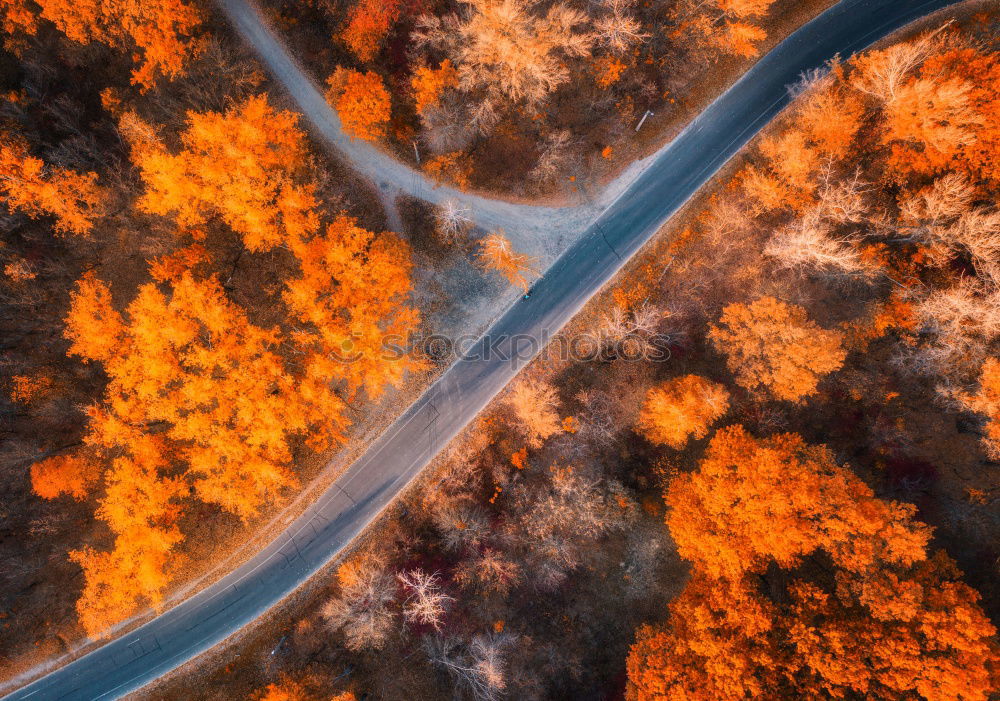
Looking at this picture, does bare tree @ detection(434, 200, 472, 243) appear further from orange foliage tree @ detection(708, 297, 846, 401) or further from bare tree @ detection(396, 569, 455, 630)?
bare tree @ detection(396, 569, 455, 630)

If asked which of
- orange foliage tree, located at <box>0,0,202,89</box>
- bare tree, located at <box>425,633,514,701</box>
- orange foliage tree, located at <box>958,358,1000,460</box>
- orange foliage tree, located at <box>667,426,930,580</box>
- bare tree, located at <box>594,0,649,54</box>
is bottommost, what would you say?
bare tree, located at <box>425,633,514,701</box>

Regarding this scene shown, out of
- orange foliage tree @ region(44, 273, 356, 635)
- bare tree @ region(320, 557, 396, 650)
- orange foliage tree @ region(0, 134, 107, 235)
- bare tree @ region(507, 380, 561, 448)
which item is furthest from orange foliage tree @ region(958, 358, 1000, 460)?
orange foliage tree @ region(0, 134, 107, 235)

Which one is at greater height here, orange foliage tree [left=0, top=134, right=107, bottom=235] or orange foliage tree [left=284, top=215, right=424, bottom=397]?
orange foliage tree [left=0, top=134, right=107, bottom=235]

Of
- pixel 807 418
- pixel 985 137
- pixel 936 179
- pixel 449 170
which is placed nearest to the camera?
pixel 985 137

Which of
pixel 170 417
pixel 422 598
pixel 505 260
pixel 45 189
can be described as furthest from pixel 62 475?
pixel 505 260

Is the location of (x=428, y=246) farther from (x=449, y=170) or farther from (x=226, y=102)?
(x=226, y=102)

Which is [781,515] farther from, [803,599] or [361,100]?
[361,100]

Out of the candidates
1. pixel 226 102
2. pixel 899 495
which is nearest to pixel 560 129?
pixel 226 102
